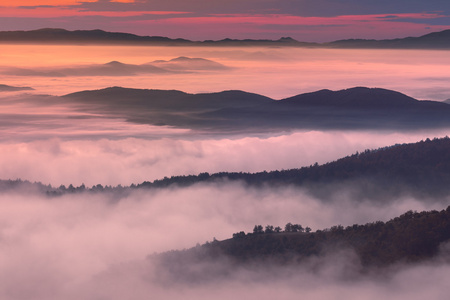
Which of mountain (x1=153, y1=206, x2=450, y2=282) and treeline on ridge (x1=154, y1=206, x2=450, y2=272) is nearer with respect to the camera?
treeline on ridge (x1=154, y1=206, x2=450, y2=272)

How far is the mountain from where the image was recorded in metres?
148

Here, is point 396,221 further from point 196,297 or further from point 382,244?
point 196,297

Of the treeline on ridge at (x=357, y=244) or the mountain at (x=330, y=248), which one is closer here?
the treeline on ridge at (x=357, y=244)

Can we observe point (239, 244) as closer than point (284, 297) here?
No

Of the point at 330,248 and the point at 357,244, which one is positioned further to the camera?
the point at 330,248

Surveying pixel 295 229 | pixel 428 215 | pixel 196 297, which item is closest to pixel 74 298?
pixel 196 297

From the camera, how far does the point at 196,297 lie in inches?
6471

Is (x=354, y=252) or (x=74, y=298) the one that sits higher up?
(x=354, y=252)

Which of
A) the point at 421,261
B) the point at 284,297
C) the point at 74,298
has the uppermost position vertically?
the point at 421,261

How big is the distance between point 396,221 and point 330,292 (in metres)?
19.4

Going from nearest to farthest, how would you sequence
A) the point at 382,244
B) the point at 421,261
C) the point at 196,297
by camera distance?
1. the point at 421,261
2. the point at 382,244
3. the point at 196,297

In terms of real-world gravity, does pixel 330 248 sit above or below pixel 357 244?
below

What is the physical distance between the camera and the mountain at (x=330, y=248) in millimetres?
147625

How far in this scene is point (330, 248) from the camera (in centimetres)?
15650
